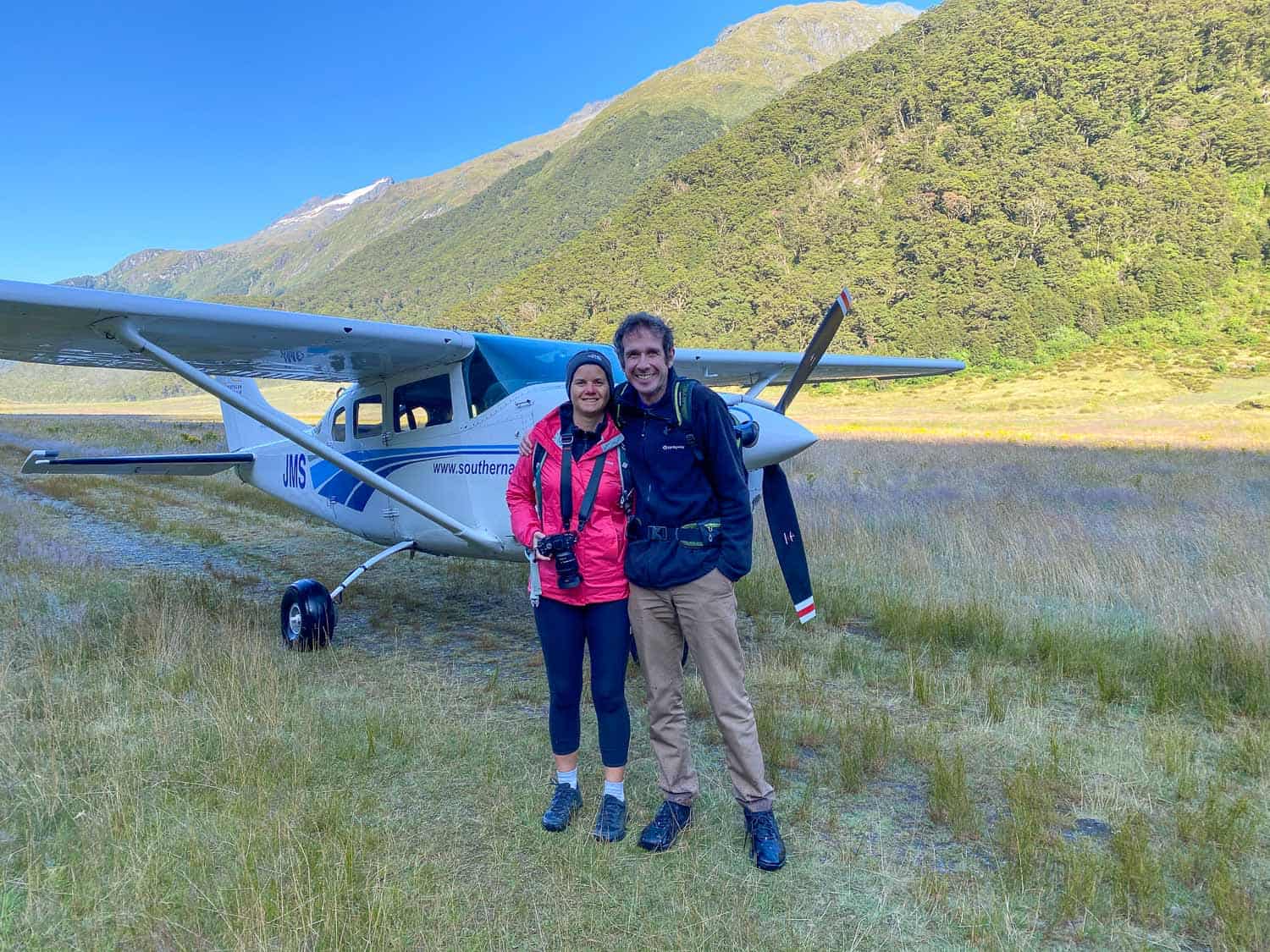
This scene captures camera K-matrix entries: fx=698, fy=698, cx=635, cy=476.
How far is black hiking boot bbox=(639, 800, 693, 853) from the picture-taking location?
272 centimetres

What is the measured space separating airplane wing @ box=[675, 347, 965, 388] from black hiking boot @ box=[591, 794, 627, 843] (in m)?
4.51

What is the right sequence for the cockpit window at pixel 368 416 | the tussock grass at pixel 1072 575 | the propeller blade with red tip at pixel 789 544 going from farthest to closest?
the cockpit window at pixel 368 416, the tussock grass at pixel 1072 575, the propeller blade with red tip at pixel 789 544

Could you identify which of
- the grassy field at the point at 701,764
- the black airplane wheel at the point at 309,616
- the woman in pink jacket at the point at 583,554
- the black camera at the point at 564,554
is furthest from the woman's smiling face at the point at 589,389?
the black airplane wheel at the point at 309,616

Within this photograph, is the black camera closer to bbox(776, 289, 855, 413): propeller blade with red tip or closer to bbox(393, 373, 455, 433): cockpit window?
bbox(776, 289, 855, 413): propeller blade with red tip

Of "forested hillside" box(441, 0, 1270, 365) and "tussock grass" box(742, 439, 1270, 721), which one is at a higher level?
"forested hillside" box(441, 0, 1270, 365)

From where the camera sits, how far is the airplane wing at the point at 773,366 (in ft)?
25.1

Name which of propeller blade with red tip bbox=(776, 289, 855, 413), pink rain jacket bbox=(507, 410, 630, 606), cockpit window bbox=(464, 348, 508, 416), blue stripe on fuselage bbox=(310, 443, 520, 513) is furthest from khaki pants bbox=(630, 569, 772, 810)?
cockpit window bbox=(464, 348, 508, 416)

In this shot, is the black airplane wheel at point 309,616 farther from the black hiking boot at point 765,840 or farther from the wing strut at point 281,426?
the black hiking boot at point 765,840

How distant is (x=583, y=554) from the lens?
276 centimetres

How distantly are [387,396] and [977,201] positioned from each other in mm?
75313

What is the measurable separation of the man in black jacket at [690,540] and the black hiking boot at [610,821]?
0.12 metres

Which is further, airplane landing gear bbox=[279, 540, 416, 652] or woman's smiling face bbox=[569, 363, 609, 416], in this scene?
airplane landing gear bbox=[279, 540, 416, 652]

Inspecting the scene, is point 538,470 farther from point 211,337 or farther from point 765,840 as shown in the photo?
point 211,337

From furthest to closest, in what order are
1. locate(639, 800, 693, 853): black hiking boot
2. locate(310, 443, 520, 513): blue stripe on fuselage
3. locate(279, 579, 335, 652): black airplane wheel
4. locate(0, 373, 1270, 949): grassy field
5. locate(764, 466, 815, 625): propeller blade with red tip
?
locate(279, 579, 335, 652): black airplane wheel
locate(310, 443, 520, 513): blue stripe on fuselage
locate(764, 466, 815, 625): propeller blade with red tip
locate(639, 800, 693, 853): black hiking boot
locate(0, 373, 1270, 949): grassy field
